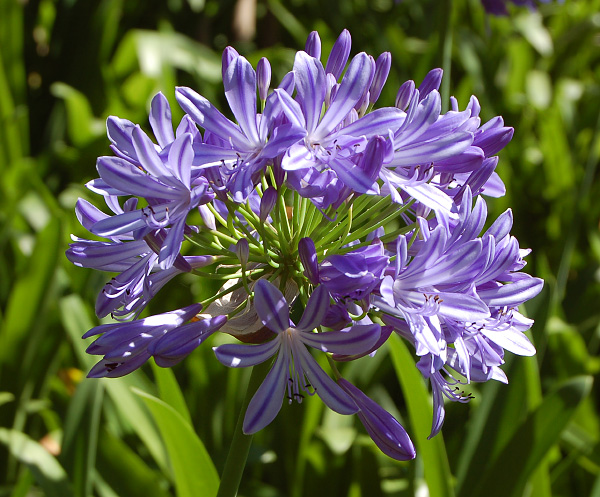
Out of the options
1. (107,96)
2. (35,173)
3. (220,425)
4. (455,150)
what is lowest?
(220,425)

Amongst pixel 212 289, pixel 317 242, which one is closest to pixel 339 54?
pixel 317 242

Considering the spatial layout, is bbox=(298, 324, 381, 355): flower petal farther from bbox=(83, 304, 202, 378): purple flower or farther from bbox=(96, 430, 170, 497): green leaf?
bbox=(96, 430, 170, 497): green leaf

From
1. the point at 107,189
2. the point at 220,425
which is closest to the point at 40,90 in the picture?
the point at 220,425

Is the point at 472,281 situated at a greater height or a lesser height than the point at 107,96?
greater

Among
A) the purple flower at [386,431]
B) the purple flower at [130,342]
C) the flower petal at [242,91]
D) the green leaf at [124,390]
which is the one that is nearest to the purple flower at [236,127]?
the flower petal at [242,91]

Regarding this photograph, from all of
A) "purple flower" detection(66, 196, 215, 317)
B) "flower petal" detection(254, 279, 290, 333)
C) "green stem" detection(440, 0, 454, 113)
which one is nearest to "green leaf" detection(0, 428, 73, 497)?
"purple flower" detection(66, 196, 215, 317)

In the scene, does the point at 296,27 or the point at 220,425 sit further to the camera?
the point at 296,27

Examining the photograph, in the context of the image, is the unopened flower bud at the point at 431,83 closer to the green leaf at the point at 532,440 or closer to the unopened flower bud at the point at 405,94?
the unopened flower bud at the point at 405,94

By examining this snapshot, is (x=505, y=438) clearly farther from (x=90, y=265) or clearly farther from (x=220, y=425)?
(x=90, y=265)
